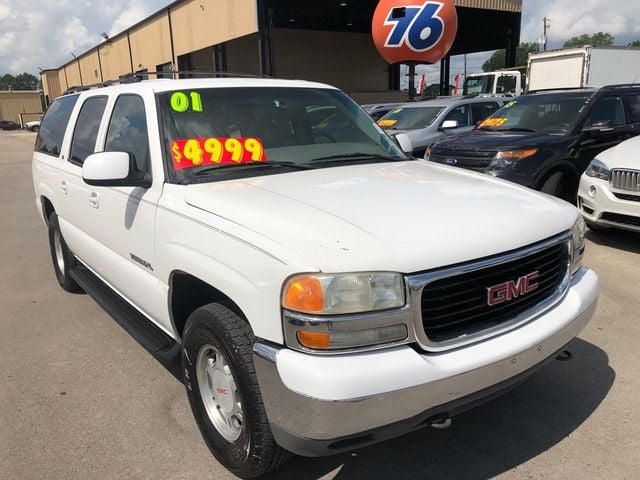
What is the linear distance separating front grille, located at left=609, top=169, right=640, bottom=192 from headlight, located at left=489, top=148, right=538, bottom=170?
1317 millimetres

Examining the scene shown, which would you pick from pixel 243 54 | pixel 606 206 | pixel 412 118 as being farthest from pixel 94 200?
pixel 243 54

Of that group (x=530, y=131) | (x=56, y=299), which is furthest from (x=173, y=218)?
(x=530, y=131)

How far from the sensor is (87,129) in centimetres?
427

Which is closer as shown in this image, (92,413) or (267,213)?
(267,213)

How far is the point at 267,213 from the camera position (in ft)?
7.85

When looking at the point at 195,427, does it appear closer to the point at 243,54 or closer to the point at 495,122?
the point at 495,122

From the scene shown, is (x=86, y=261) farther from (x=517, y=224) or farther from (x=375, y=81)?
(x=375, y=81)

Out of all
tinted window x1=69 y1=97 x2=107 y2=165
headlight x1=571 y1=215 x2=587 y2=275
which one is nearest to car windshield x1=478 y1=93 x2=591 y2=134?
headlight x1=571 y1=215 x2=587 y2=275

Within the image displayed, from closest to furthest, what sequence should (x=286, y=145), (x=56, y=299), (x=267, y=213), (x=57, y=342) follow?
(x=267, y=213)
(x=286, y=145)
(x=57, y=342)
(x=56, y=299)

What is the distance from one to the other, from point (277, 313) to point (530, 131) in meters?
6.92

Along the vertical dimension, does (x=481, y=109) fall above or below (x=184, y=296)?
above

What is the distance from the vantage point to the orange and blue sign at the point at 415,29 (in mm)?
15672

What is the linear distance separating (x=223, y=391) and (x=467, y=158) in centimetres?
591

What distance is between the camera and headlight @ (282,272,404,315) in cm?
200
